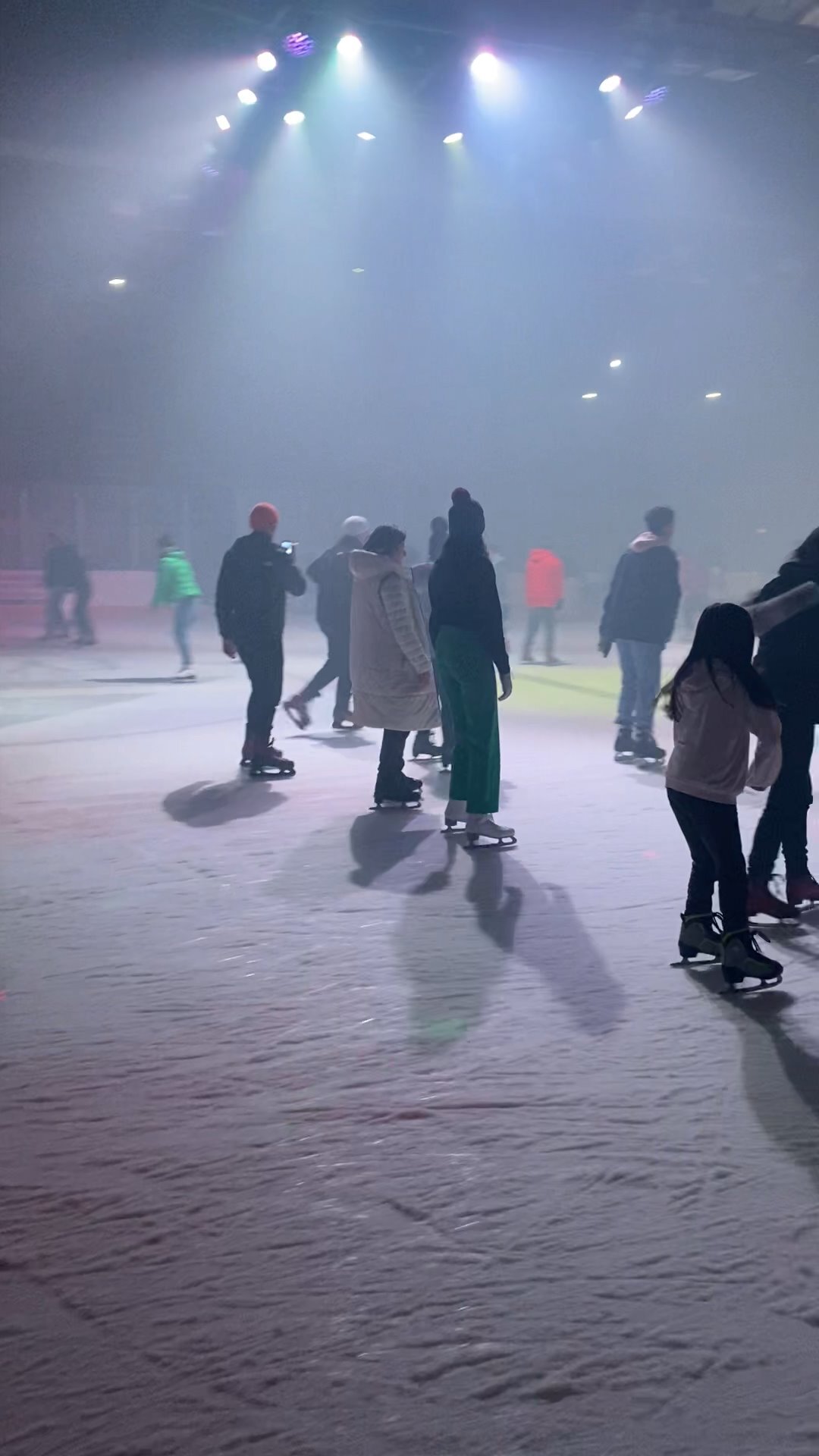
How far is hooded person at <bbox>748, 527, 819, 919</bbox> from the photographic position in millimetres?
5250

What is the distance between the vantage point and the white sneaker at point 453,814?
7312 millimetres

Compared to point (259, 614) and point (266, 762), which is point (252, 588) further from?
point (266, 762)

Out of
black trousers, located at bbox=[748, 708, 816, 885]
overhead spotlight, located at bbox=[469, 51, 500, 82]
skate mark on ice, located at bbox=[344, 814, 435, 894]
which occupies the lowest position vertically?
skate mark on ice, located at bbox=[344, 814, 435, 894]

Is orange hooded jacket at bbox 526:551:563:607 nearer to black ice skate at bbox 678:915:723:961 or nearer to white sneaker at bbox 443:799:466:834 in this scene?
white sneaker at bbox 443:799:466:834

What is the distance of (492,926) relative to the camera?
17.5ft

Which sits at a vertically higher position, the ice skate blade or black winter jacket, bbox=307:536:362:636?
black winter jacket, bbox=307:536:362:636

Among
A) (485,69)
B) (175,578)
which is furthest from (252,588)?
(485,69)

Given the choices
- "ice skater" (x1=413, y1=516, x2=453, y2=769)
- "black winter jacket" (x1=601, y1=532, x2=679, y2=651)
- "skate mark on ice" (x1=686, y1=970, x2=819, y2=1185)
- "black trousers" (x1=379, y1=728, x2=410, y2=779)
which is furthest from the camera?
"black winter jacket" (x1=601, y1=532, x2=679, y2=651)

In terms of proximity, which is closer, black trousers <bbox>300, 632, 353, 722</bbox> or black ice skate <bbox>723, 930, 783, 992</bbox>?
black ice skate <bbox>723, 930, 783, 992</bbox>

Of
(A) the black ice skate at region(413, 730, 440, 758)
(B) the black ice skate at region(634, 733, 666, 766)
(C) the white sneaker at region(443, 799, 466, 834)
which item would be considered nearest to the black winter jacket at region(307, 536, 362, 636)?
(A) the black ice skate at region(413, 730, 440, 758)

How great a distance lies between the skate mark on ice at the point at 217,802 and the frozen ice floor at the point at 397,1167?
1216mm

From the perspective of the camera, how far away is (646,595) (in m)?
9.98

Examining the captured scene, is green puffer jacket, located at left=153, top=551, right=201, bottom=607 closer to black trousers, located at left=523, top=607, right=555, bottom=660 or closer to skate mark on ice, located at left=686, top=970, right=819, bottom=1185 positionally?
black trousers, located at left=523, top=607, right=555, bottom=660

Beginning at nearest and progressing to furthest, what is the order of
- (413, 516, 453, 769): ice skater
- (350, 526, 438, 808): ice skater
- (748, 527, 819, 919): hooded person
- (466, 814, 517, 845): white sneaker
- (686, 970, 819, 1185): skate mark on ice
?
(686, 970, 819, 1185): skate mark on ice, (748, 527, 819, 919): hooded person, (466, 814, 517, 845): white sneaker, (350, 526, 438, 808): ice skater, (413, 516, 453, 769): ice skater
